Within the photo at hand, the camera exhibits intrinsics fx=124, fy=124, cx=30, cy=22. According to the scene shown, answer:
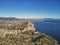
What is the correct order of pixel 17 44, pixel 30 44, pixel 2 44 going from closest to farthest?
1. pixel 2 44
2. pixel 17 44
3. pixel 30 44

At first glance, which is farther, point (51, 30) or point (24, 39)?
point (51, 30)

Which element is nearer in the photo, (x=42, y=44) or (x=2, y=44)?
(x=2, y=44)

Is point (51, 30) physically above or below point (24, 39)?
below

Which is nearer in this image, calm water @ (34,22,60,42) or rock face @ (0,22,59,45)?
rock face @ (0,22,59,45)

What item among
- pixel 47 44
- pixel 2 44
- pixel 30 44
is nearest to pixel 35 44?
pixel 30 44

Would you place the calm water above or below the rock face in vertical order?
below

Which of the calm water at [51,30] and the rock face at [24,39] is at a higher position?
the rock face at [24,39]

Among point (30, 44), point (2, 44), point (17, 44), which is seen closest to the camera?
point (2, 44)

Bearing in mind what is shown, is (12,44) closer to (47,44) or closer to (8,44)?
(8,44)

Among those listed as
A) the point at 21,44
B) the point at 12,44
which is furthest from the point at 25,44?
the point at 12,44

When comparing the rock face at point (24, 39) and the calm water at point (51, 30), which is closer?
the rock face at point (24, 39)
